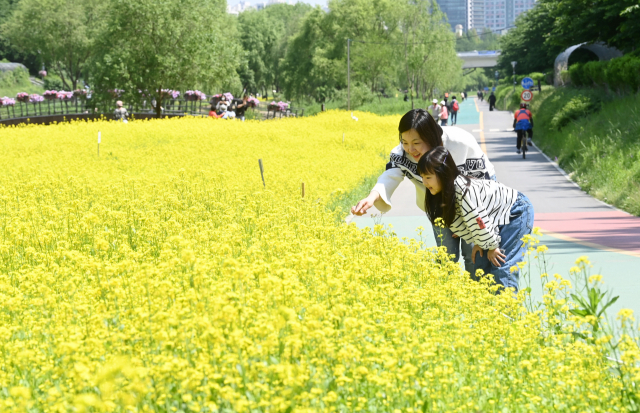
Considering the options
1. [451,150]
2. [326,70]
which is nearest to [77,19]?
[326,70]

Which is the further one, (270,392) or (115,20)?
(115,20)

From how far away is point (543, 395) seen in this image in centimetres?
425

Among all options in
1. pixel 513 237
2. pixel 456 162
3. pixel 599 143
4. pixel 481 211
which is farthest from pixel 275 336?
pixel 599 143

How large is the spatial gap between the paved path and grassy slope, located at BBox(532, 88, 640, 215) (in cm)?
36

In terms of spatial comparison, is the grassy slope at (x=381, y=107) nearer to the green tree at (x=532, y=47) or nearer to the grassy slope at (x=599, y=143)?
the green tree at (x=532, y=47)

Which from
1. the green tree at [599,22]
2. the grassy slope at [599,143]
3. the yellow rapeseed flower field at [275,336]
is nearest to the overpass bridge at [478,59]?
the green tree at [599,22]

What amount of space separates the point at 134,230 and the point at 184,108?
51243mm

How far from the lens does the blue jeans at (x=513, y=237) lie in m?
5.54

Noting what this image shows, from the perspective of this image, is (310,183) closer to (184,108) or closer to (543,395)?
(543,395)

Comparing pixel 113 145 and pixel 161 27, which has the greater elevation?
pixel 161 27

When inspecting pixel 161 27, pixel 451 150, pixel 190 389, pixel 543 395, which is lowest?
pixel 543 395

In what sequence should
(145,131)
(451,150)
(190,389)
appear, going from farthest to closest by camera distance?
(145,131)
(451,150)
(190,389)

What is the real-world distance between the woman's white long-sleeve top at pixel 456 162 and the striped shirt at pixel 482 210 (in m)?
0.18

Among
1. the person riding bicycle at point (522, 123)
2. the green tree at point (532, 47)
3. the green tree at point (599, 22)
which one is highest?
the green tree at point (532, 47)
